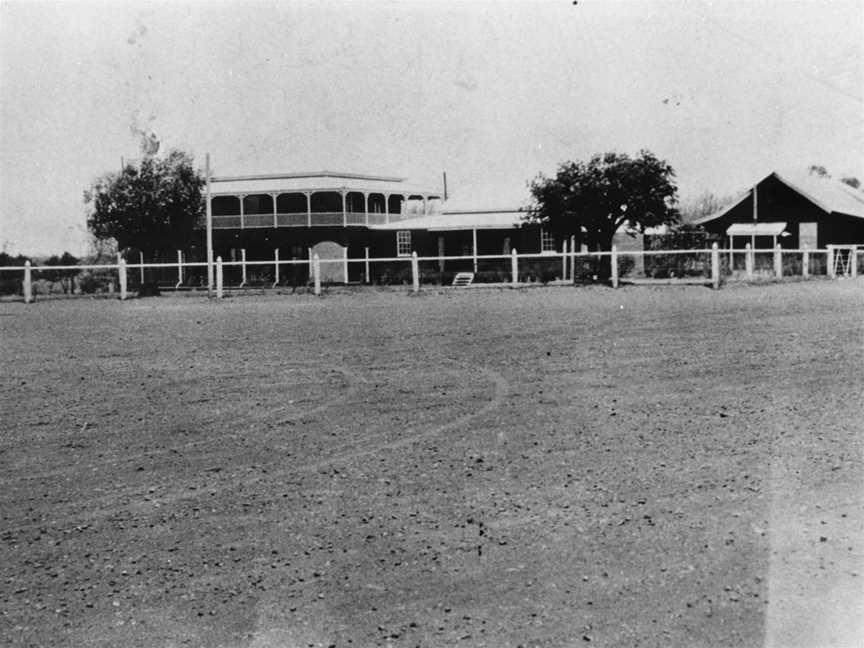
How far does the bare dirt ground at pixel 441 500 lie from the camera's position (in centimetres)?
446

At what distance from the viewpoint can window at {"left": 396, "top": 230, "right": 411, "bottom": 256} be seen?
49.5 meters

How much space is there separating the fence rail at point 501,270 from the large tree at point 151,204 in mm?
3759

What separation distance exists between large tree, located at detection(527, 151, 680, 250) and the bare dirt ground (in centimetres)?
2474

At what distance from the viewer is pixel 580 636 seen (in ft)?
13.8

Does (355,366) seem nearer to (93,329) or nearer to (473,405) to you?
(473,405)

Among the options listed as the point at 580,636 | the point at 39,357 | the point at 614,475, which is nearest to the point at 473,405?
the point at 614,475

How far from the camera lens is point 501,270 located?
Answer: 42125 mm

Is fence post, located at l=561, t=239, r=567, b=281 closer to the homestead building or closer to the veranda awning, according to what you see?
the homestead building

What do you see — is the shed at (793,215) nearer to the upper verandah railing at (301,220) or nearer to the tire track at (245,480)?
the upper verandah railing at (301,220)

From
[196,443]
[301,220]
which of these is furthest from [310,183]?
[196,443]

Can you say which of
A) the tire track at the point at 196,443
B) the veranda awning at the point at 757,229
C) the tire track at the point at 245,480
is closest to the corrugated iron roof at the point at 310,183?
the veranda awning at the point at 757,229

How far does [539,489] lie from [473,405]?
9.03ft

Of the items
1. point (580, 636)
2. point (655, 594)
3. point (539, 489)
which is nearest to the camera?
point (580, 636)

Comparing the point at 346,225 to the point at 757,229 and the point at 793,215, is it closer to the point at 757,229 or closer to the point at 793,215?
the point at 757,229
